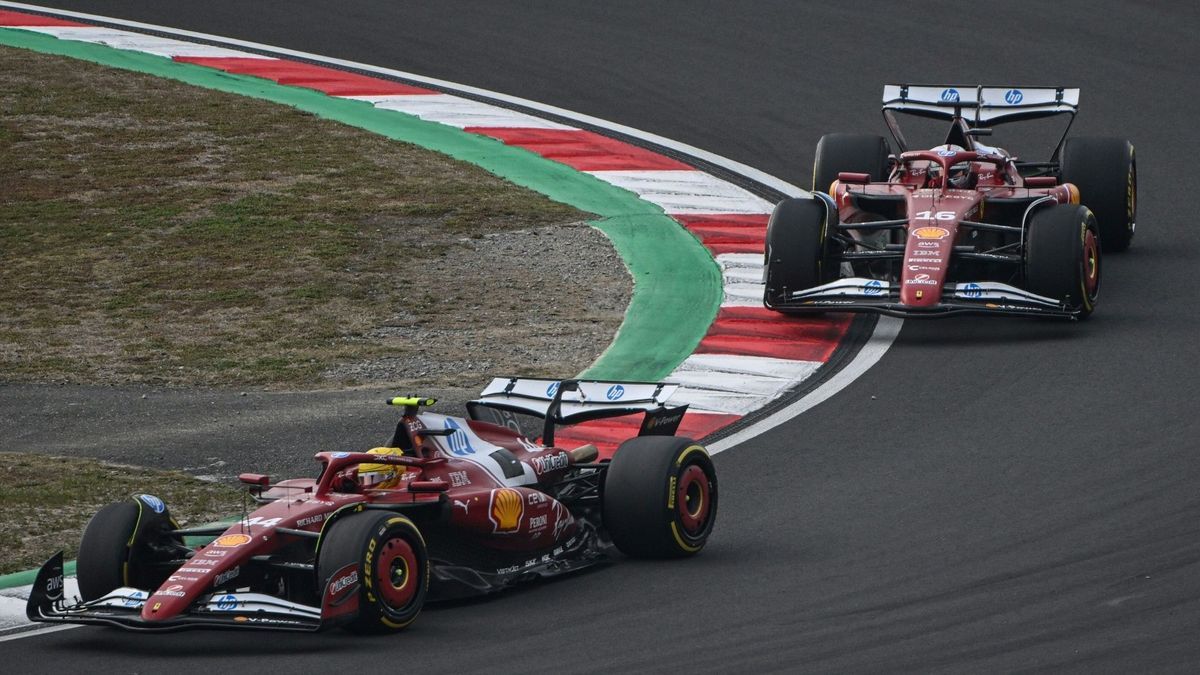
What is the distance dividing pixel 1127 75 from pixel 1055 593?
1456cm

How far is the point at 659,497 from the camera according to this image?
1002 cm

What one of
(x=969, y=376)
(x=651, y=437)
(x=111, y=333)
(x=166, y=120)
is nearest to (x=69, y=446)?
(x=111, y=333)

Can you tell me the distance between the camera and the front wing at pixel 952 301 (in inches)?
583

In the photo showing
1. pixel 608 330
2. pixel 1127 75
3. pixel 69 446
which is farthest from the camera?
pixel 1127 75

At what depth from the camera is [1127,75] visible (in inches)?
886

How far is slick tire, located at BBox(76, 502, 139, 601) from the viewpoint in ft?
30.1

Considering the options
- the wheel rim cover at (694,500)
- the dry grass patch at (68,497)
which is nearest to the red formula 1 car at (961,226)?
the wheel rim cover at (694,500)

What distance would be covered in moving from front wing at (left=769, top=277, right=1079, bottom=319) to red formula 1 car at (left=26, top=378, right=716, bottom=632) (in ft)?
14.7

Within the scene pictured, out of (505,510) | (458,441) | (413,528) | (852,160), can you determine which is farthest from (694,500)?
(852,160)

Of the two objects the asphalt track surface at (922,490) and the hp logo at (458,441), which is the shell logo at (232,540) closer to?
the asphalt track surface at (922,490)

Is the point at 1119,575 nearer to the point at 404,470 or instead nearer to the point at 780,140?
the point at 404,470

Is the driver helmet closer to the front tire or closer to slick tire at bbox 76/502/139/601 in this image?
the front tire

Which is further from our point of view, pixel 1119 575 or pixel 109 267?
pixel 109 267

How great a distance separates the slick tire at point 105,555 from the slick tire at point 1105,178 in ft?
35.3
